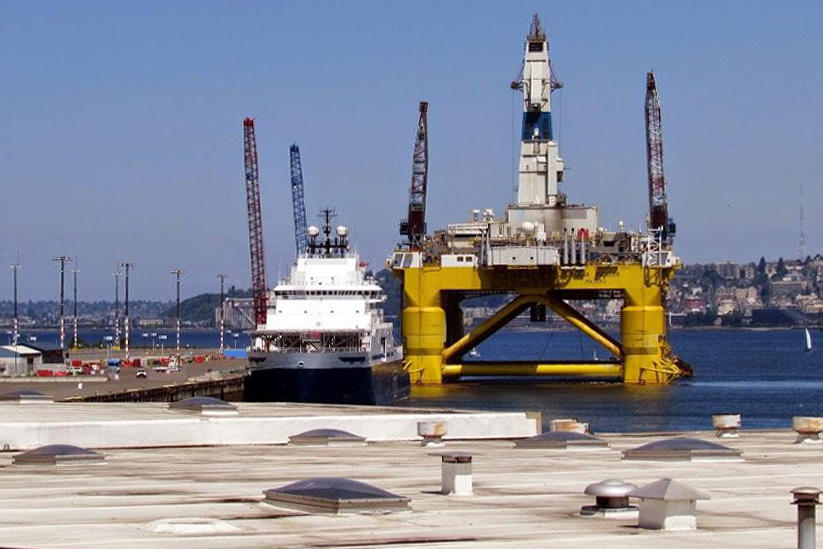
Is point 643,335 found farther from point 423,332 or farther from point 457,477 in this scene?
point 457,477

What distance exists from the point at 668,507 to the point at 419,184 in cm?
11661

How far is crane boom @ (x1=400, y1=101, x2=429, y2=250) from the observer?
131 meters

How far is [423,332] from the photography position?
10319 cm

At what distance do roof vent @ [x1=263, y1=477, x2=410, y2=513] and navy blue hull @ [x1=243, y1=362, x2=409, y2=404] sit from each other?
59.0m

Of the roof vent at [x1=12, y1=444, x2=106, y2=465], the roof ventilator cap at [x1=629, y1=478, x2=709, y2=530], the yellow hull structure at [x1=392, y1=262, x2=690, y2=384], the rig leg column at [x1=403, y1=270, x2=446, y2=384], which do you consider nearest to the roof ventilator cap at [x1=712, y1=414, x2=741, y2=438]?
the roof vent at [x1=12, y1=444, x2=106, y2=465]

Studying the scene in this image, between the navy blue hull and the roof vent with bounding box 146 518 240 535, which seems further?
the navy blue hull

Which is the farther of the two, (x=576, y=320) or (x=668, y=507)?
(x=576, y=320)

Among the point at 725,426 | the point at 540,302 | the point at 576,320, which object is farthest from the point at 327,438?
the point at 576,320

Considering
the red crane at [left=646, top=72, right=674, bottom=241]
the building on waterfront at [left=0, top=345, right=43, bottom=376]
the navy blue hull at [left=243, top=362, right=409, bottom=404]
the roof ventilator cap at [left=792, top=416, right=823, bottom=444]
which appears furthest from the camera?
the red crane at [left=646, top=72, right=674, bottom=241]

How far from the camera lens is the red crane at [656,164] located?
13612 centimetres

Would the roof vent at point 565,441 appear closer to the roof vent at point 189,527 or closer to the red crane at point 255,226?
the roof vent at point 189,527

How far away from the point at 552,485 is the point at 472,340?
7980 centimetres

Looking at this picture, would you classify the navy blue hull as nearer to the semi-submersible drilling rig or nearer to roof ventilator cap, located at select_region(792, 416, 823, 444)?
the semi-submersible drilling rig

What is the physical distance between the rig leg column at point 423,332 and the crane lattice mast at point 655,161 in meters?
Result: 35.9
